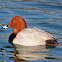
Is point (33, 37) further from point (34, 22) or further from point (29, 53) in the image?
point (34, 22)

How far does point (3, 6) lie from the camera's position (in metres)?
12.6

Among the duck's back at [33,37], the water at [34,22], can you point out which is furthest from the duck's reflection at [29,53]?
the duck's back at [33,37]

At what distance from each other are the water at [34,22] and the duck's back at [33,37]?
15 cm

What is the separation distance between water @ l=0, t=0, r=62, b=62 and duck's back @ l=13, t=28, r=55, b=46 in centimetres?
15

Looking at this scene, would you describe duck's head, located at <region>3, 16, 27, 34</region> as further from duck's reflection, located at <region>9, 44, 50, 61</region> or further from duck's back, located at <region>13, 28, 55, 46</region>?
duck's reflection, located at <region>9, 44, 50, 61</region>

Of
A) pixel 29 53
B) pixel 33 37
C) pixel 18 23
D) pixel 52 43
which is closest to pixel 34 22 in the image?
pixel 18 23

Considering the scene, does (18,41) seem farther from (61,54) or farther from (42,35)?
(61,54)

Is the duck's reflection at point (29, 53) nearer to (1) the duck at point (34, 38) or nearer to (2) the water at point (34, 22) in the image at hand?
(2) the water at point (34, 22)

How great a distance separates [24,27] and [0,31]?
46.9 inches

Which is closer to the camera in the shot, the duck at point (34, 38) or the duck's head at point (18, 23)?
the duck at point (34, 38)

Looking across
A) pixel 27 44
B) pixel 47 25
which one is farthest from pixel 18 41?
pixel 47 25

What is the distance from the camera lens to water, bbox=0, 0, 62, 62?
741 cm

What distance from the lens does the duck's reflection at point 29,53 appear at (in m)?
7.33

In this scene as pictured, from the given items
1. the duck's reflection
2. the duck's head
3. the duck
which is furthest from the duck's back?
the duck's head
